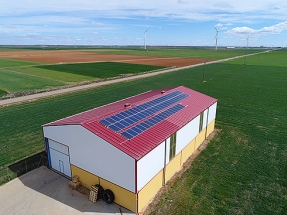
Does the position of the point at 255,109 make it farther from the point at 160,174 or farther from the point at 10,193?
the point at 10,193

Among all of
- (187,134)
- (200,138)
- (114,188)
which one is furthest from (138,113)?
(200,138)

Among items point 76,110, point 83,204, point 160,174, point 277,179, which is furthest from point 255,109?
point 83,204

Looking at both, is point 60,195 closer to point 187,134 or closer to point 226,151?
point 187,134

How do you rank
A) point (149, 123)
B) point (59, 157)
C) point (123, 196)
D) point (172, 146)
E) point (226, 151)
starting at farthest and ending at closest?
point (226, 151), point (59, 157), point (149, 123), point (172, 146), point (123, 196)

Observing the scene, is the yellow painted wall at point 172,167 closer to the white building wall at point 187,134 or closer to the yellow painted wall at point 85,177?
the white building wall at point 187,134

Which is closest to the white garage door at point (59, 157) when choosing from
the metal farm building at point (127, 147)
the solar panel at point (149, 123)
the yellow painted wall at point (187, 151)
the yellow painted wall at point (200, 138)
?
the metal farm building at point (127, 147)

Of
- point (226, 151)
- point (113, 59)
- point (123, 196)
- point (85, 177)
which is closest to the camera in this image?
point (123, 196)

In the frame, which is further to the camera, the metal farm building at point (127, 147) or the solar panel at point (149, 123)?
the solar panel at point (149, 123)
